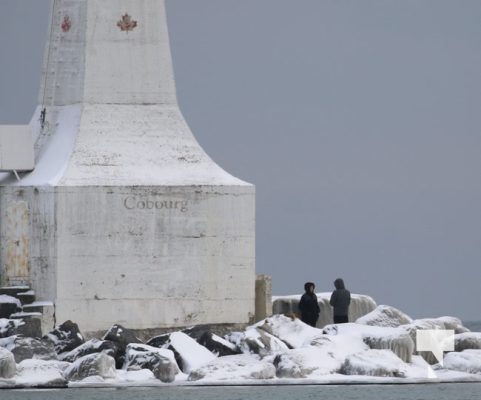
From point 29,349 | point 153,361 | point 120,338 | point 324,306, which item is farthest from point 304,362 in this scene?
point 324,306

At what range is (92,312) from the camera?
4203 cm

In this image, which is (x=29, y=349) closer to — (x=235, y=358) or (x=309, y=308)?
(x=235, y=358)

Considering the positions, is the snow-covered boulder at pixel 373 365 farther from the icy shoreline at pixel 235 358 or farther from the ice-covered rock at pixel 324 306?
the ice-covered rock at pixel 324 306

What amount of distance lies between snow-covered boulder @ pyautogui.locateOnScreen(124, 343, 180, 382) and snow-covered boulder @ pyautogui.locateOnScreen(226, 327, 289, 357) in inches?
57.4

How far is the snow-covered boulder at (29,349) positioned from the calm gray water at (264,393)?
1521 mm

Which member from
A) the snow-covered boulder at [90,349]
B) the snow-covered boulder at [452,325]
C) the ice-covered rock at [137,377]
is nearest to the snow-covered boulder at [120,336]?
the snow-covered boulder at [90,349]

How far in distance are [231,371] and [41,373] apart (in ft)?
9.85

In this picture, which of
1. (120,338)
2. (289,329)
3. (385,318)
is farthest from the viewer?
(385,318)

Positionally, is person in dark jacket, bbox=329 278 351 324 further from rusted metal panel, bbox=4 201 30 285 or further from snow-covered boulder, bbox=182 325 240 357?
rusted metal panel, bbox=4 201 30 285

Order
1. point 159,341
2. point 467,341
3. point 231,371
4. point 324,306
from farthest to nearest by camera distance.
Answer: point 324,306
point 467,341
point 159,341
point 231,371

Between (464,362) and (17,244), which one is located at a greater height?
(17,244)

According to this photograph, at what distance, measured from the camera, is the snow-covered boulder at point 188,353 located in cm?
3978

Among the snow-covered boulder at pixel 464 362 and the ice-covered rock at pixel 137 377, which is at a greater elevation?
the snow-covered boulder at pixel 464 362

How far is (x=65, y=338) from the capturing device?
40750mm
